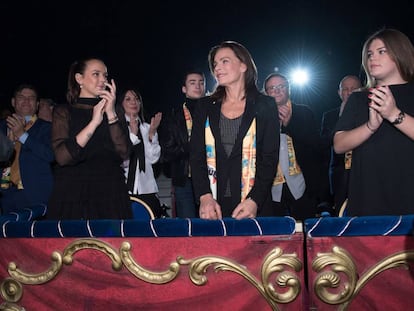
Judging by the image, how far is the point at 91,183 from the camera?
9.32 feet

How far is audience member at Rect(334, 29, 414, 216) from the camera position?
91.1 inches

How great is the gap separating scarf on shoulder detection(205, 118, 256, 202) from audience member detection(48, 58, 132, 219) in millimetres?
586

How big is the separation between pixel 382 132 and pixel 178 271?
1211 millimetres

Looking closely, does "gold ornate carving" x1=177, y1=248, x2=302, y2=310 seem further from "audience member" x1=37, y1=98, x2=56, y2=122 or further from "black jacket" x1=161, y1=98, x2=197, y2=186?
"audience member" x1=37, y1=98, x2=56, y2=122

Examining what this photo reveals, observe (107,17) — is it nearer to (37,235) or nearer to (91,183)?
(91,183)

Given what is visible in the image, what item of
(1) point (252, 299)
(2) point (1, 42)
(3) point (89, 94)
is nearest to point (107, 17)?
(2) point (1, 42)

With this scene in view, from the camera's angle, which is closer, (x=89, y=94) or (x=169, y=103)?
(x=89, y=94)

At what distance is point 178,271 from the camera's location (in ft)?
6.73

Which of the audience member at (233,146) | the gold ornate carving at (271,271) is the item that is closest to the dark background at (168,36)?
the audience member at (233,146)

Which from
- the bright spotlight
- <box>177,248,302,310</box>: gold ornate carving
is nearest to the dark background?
the bright spotlight

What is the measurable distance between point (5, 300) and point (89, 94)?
1360 millimetres

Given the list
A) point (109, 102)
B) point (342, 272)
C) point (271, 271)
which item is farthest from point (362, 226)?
point (109, 102)

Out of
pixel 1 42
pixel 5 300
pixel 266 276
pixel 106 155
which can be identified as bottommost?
pixel 5 300

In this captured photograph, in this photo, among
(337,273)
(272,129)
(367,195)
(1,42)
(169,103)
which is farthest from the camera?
(169,103)
